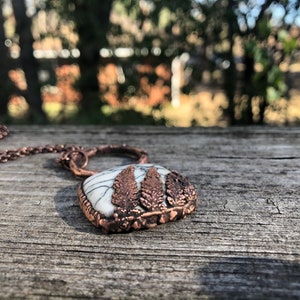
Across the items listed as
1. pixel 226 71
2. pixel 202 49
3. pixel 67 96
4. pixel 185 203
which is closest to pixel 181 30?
pixel 202 49

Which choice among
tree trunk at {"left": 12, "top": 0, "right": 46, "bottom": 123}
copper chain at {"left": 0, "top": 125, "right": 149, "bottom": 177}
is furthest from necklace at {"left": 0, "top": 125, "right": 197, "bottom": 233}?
tree trunk at {"left": 12, "top": 0, "right": 46, "bottom": 123}

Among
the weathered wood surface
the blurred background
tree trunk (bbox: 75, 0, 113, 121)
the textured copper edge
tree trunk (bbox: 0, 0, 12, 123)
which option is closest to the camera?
the weathered wood surface

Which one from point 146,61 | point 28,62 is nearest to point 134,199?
point 146,61

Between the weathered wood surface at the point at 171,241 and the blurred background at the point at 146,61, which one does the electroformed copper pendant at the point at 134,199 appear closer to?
the weathered wood surface at the point at 171,241

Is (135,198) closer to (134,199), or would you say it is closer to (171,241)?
(134,199)

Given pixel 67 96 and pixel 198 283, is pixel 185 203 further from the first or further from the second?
pixel 67 96

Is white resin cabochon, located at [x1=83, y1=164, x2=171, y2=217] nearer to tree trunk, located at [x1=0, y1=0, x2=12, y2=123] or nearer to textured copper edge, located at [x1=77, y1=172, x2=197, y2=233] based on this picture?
textured copper edge, located at [x1=77, y1=172, x2=197, y2=233]
